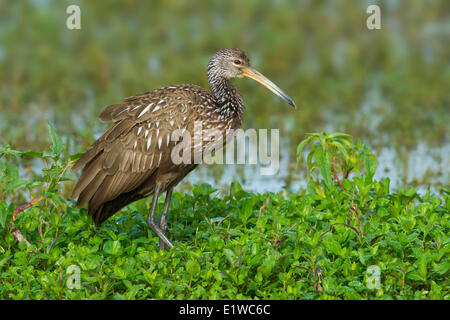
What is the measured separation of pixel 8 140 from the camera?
784cm

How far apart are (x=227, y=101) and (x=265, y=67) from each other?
15.6ft

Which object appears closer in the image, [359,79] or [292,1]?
[359,79]

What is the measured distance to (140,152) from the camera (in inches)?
213

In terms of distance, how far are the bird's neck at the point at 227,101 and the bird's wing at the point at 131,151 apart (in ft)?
0.94

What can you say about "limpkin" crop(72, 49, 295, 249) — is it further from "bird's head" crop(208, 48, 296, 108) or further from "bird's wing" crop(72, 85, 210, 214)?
"bird's head" crop(208, 48, 296, 108)

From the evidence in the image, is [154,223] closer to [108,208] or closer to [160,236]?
[160,236]

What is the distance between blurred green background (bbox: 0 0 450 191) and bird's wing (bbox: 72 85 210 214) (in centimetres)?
185

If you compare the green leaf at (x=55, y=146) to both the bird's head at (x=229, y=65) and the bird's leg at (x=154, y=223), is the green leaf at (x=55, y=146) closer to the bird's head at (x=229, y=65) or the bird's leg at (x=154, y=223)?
the bird's leg at (x=154, y=223)

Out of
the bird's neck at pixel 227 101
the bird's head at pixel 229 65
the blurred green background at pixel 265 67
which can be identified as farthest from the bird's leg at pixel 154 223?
the blurred green background at pixel 265 67

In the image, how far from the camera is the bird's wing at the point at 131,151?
17.7 ft

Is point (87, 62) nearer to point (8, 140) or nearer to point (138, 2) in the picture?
point (138, 2)

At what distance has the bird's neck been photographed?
5.65 meters
